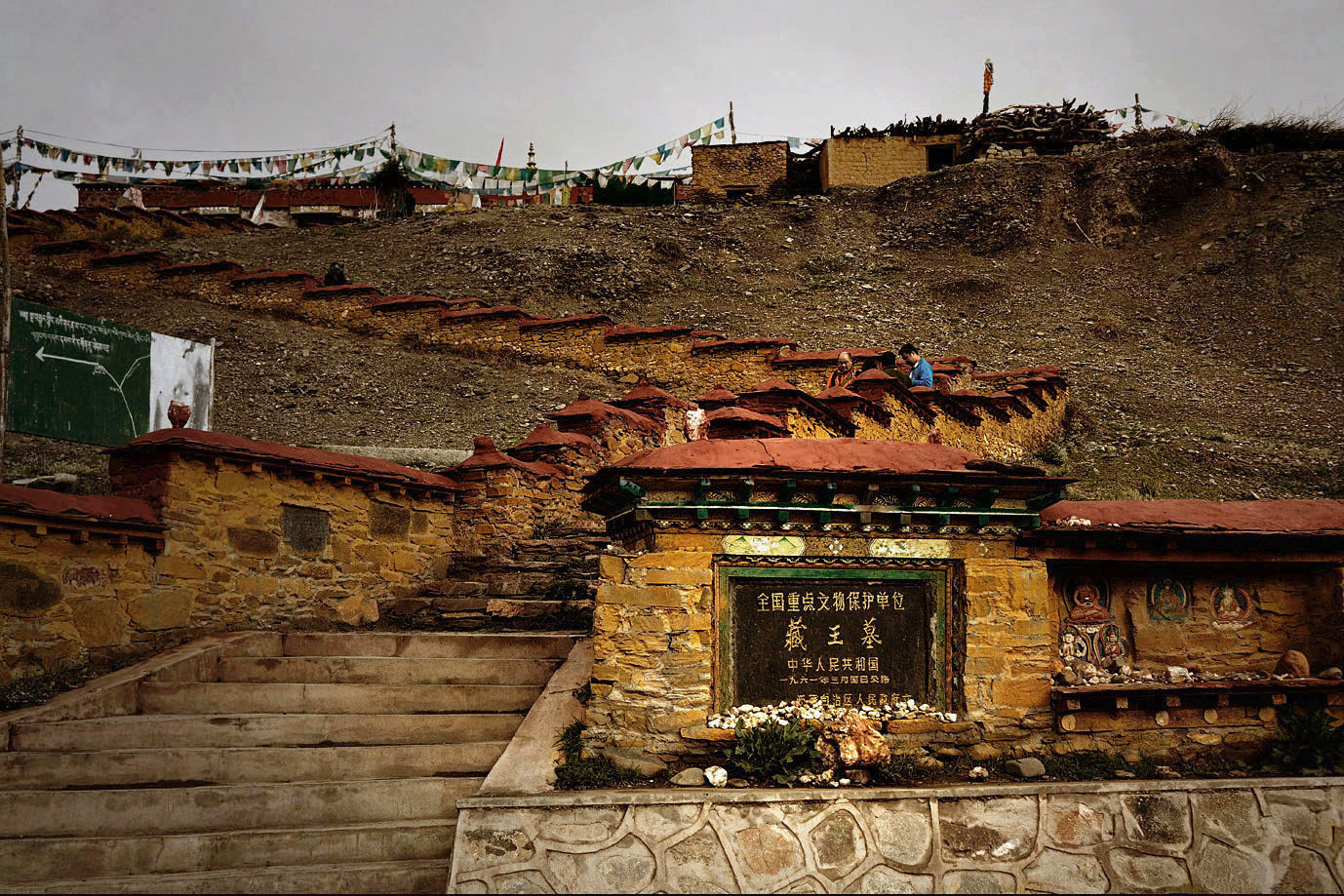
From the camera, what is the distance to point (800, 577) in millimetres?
6684

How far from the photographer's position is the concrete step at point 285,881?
18.0ft

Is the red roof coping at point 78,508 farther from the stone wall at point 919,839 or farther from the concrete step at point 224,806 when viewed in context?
the stone wall at point 919,839

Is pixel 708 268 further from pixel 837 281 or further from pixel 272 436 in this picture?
pixel 272 436

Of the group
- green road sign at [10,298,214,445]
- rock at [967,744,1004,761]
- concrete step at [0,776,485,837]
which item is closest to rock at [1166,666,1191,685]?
rock at [967,744,1004,761]

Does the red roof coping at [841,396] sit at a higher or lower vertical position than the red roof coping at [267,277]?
lower

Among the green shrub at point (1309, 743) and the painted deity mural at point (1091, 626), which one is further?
the painted deity mural at point (1091, 626)

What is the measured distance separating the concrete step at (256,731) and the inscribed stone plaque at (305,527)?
9.11 feet

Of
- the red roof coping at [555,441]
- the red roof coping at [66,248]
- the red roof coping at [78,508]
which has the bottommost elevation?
the red roof coping at [78,508]

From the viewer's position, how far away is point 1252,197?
1281 inches

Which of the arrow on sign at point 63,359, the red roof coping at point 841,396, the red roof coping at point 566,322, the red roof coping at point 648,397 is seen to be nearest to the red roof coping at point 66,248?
the red roof coping at point 566,322

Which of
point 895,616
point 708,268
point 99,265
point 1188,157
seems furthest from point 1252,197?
point 99,265

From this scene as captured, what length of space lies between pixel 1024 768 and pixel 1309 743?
8.10ft

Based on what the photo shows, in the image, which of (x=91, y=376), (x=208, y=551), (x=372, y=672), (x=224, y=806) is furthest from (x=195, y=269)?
(x=224, y=806)

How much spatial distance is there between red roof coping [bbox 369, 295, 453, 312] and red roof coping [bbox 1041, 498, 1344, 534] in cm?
2006
